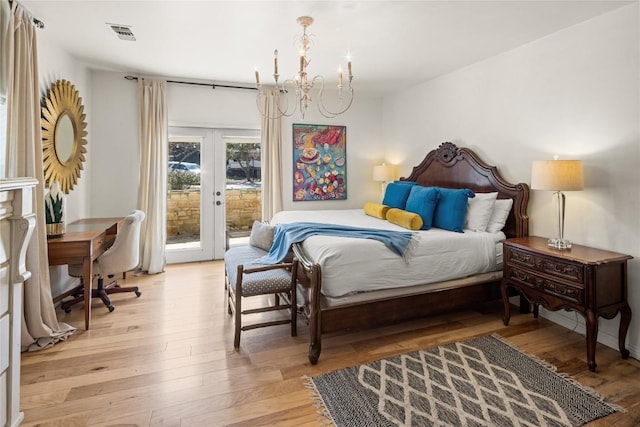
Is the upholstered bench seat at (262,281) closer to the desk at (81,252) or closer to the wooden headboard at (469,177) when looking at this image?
the desk at (81,252)

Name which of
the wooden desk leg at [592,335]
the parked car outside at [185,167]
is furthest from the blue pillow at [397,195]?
the parked car outside at [185,167]

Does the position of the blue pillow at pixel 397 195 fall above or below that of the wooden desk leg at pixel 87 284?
above

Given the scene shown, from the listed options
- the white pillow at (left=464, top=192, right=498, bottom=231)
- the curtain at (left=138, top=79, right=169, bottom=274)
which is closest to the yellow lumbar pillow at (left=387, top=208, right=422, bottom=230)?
the white pillow at (left=464, top=192, right=498, bottom=231)

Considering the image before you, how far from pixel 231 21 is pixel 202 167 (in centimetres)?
249

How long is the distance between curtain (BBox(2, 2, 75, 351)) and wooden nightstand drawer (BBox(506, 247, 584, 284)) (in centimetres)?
368

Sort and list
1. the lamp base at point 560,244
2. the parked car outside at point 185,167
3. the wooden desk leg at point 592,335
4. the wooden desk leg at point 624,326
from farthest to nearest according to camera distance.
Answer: the parked car outside at point 185,167, the lamp base at point 560,244, the wooden desk leg at point 624,326, the wooden desk leg at point 592,335

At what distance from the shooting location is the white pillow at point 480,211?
10.8 feet

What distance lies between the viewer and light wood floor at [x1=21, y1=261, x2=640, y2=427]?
6.06ft

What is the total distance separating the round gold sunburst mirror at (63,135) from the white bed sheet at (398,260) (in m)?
2.55

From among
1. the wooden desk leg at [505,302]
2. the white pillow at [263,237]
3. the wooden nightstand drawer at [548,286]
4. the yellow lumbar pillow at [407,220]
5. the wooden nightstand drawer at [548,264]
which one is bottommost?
the wooden desk leg at [505,302]

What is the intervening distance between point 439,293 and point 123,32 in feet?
12.0

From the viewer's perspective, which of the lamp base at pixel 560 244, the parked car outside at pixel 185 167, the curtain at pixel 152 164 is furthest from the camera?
the parked car outside at pixel 185 167

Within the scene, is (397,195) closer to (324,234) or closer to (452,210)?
(452,210)

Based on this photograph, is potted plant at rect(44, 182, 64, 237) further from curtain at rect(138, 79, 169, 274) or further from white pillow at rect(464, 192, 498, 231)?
white pillow at rect(464, 192, 498, 231)
